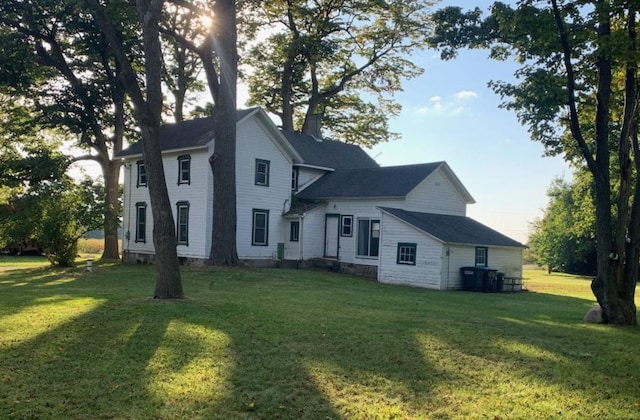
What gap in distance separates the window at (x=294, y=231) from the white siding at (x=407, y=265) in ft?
18.5

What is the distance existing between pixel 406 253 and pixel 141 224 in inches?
583

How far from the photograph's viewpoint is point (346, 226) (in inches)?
1065

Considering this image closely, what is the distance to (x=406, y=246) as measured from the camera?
22641 millimetres

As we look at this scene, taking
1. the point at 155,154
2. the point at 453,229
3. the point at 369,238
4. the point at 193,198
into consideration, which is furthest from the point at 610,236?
the point at 193,198

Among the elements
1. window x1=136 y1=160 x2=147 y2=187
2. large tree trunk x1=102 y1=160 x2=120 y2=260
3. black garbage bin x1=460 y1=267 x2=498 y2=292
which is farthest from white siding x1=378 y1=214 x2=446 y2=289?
large tree trunk x1=102 y1=160 x2=120 y2=260

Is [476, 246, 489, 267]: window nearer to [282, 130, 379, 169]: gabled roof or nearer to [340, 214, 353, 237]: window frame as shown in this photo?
[340, 214, 353, 237]: window frame

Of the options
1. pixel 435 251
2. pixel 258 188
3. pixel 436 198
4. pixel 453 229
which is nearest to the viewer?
pixel 435 251

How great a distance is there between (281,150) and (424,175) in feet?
24.1

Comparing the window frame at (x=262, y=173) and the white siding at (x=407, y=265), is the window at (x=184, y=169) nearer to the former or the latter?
the window frame at (x=262, y=173)

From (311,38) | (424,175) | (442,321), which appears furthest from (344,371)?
(311,38)

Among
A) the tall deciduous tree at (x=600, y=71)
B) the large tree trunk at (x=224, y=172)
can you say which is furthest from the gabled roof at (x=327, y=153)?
the tall deciduous tree at (x=600, y=71)

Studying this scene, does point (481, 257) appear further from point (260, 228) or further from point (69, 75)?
point (69, 75)

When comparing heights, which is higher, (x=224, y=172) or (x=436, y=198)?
(x=224, y=172)

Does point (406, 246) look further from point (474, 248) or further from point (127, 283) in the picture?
point (127, 283)
